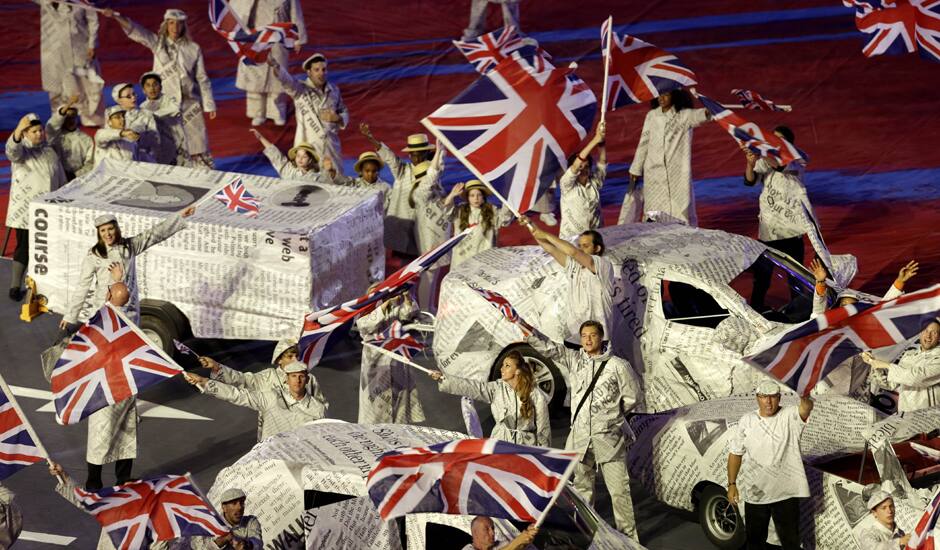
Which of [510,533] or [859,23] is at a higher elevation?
[859,23]

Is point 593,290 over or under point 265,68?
under

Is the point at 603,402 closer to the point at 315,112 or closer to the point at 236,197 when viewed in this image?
the point at 236,197

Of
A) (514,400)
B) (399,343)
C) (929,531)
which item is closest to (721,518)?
(514,400)

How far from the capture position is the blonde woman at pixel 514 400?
12.2 m

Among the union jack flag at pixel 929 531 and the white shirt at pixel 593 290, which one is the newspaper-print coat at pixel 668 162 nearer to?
the white shirt at pixel 593 290

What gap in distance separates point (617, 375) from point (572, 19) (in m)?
16.0

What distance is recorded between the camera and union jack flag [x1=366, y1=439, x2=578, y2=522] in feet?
31.5

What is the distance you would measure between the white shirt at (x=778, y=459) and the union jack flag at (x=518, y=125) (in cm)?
278

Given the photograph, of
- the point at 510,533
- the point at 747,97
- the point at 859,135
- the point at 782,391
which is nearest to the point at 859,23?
the point at 747,97

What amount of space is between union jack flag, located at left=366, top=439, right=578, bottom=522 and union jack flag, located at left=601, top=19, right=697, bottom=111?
6444 mm

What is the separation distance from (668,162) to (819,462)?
6017mm

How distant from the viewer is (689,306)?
14242 millimetres

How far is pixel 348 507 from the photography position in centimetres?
1049

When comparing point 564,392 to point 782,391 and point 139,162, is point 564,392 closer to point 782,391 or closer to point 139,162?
point 782,391
